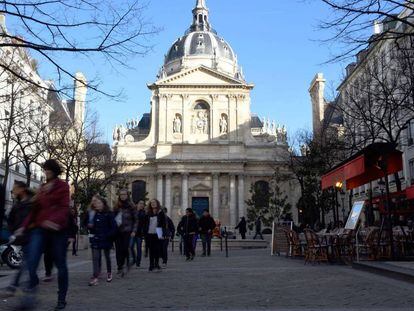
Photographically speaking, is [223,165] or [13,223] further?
[223,165]

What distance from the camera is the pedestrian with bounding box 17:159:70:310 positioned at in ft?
20.6

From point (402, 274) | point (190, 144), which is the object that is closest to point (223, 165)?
point (190, 144)

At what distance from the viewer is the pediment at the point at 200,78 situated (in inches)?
2328

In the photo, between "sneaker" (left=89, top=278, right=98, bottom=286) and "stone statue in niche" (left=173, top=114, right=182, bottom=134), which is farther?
"stone statue in niche" (left=173, top=114, right=182, bottom=134)

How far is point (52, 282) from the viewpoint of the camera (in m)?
10.3

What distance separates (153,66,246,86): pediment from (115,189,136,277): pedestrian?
48.5m

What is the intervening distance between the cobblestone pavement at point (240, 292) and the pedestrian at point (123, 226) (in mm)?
534

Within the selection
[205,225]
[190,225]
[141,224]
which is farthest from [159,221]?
[205,225]

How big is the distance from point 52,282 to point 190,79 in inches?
1983

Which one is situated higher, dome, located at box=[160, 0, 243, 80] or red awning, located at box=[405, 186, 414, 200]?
dome, located at box=[160, 0, 243, 80]

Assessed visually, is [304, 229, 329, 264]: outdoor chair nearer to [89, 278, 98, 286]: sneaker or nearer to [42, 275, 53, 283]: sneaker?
[89, 278, 98, 286]: sneaker

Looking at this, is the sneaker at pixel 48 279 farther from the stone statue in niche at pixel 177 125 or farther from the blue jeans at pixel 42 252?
the stone statue in niche at pixel 177 125

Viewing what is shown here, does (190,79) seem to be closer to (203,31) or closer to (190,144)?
(190,144)

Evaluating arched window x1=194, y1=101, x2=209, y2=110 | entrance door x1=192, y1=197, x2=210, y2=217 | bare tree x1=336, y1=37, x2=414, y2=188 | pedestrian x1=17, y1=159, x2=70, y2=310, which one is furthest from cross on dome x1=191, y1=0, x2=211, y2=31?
pedestrian x1=17, y1=159, x2=70, y2=310
